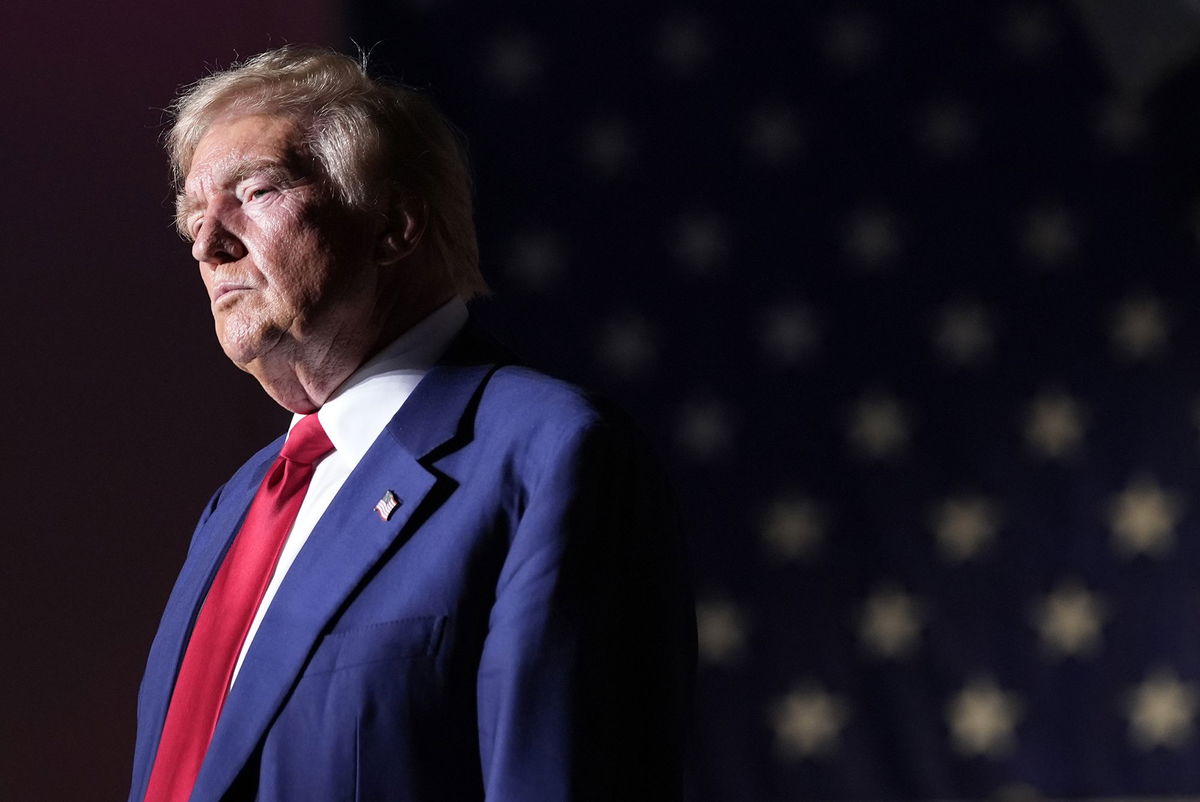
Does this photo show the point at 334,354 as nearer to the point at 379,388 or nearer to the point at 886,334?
the point at 379,388

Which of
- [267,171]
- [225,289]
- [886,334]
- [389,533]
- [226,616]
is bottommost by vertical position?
[886,334]

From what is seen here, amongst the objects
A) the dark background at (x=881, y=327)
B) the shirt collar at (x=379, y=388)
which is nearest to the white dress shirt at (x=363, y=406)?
the shirt collar at (x=379, y=388)

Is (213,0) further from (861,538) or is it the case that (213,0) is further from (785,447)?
(861,538)

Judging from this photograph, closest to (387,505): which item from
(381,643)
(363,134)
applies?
(381,643)

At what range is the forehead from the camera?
1224 mm

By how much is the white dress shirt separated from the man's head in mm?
24

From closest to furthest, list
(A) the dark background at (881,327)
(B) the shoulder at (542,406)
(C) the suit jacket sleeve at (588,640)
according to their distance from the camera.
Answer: (C) the suit jacket sleeve at (588,640) → (B) the shoulder at (542,406) → (A) the dark background at (881,327)

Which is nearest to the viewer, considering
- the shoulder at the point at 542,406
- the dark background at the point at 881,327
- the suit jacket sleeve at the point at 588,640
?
the suit jacket sleeve at the point at 588,640

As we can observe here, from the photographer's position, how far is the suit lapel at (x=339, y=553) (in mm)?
1009

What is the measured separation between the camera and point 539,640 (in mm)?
950

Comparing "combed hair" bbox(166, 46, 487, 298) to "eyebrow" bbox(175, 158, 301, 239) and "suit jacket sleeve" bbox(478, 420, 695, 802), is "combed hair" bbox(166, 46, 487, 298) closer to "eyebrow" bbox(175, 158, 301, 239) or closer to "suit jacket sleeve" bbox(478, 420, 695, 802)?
"eyebrow" bbox(175, 158, 301, 239)

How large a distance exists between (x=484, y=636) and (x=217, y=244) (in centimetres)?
48

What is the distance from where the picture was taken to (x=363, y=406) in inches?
47.1

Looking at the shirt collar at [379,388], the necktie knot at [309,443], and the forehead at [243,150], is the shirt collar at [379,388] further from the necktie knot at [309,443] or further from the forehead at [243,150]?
the forehead at [243,150]
